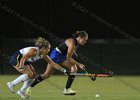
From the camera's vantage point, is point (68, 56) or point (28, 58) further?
point (68, 56)

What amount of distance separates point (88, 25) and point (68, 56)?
11889mm

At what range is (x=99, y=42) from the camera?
75.7 ft

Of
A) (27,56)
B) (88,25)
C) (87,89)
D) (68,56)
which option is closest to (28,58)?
(27,56)

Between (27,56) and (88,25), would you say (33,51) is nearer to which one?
(27,56)

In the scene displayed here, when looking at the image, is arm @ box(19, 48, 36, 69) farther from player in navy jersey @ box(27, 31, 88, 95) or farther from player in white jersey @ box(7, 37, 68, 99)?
player in navy jersey @ box(27, 31, 88, 95)

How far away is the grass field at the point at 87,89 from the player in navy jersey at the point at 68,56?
0.36 metres

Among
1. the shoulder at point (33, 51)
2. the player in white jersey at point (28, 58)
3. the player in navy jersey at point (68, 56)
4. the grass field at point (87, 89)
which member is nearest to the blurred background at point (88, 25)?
the grass field at point (87, 89)

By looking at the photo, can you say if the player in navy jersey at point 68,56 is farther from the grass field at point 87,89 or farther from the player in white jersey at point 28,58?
the player in white jersey at point 28,58

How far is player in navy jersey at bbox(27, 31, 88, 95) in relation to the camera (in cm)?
1371

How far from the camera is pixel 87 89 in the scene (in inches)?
649

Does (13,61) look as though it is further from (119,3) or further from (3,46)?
(119,3)

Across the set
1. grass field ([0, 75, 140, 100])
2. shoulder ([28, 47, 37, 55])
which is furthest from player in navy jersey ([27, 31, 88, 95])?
shoulder ([28, 47, 37, 55])

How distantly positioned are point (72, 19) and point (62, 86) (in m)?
8.83

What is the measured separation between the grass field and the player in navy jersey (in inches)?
14.2
